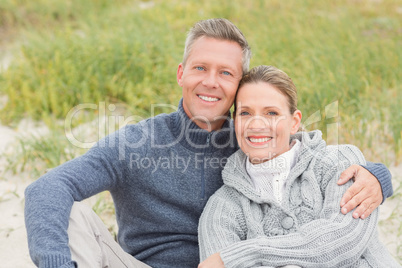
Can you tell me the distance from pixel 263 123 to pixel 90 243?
936 millimetres

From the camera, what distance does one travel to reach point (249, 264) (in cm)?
193

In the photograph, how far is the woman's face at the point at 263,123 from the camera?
2180mm

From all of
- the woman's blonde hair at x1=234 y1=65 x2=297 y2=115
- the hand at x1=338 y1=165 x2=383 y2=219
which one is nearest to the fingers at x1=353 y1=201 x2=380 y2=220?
the hand at x1=338 y1=165 x2=383 y2=219

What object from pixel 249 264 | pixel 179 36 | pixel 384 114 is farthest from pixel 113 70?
pixel 249 264

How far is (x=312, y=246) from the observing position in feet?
6.28

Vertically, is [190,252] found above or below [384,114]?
below

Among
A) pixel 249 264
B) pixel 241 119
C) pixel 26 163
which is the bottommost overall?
pixel 26 163

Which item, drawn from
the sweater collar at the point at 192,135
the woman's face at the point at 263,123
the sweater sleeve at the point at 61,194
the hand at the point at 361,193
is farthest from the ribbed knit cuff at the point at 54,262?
the hand at the point at 361,193

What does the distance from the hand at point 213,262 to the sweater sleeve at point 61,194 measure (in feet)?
1.78

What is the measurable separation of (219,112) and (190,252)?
2.33 feet

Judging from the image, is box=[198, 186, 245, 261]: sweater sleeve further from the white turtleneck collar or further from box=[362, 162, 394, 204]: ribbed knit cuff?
box=[362, 162, 394, 204]: ribbed knit cuff

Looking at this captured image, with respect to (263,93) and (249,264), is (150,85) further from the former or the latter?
(249,264)

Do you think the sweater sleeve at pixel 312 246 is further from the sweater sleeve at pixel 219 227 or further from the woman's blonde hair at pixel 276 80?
the woman's blonde hair at pixel 276 80

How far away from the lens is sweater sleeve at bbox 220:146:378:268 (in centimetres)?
191
